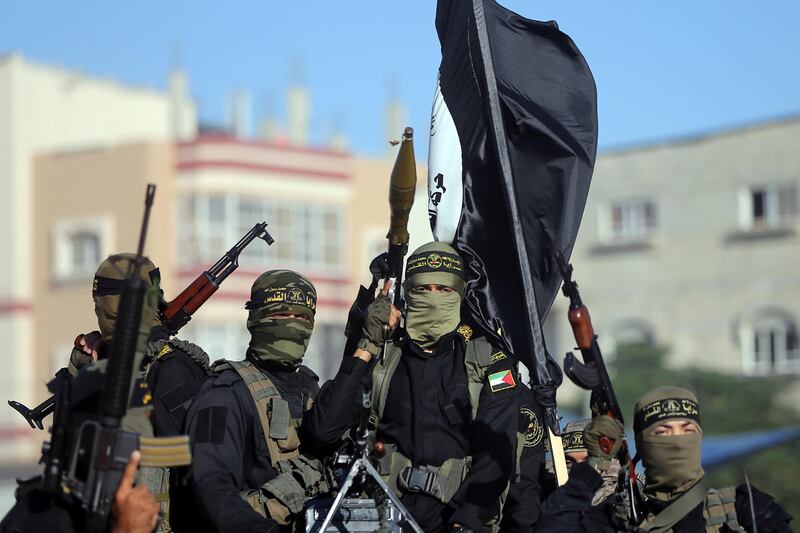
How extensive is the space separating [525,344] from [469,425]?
854mm

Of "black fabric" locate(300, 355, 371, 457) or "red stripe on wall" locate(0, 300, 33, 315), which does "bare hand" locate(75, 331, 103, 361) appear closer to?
"black fabric" locate(300, 355, 371, 457)

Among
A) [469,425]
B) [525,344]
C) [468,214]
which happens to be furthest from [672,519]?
[468,214]

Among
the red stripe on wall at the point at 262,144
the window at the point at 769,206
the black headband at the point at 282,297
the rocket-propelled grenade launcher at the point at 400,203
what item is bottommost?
the black headband at the point at 282,297

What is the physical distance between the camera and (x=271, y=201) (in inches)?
1855

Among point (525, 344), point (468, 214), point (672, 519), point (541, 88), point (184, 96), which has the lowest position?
point (672, 519)

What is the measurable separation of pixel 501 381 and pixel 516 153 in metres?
1.48

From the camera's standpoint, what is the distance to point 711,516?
20.7 ft

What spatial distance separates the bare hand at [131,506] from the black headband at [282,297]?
1786 millimetres

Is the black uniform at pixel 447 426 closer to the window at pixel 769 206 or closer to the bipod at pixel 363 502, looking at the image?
the bipod at pixel 363 502

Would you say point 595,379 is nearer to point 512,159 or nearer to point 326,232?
point 512,159

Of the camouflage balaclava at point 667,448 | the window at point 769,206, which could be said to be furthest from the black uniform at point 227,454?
the window at point 769,206

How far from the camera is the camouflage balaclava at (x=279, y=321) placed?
7141 millimetres

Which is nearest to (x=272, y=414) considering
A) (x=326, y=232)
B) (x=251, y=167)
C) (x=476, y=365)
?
(x=476, y=365)

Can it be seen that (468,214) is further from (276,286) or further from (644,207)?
(644,207)
